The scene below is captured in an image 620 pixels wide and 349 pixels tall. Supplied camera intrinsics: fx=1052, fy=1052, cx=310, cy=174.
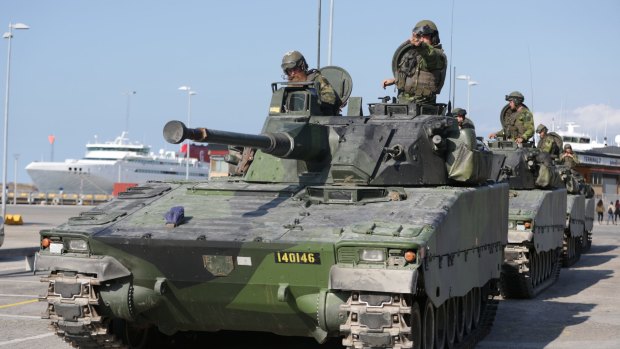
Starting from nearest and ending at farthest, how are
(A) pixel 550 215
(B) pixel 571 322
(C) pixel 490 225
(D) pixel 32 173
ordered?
(C) pixel 490 225, (B) pixel 571 322, (A) pixel 550 215, (D) pixel 32 173

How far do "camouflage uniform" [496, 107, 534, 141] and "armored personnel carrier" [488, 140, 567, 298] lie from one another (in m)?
0.50

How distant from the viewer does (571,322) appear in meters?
16.4

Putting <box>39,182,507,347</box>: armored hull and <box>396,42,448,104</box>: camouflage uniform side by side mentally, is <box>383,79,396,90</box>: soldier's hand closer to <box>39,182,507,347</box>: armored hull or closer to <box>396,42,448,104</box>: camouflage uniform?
<box>396,42,448,104</box>: camouflage uniform

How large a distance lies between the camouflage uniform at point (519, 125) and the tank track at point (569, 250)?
9.29 ft

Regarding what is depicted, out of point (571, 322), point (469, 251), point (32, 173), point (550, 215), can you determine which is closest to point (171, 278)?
point (469, 251)

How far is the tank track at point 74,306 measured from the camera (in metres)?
11.4

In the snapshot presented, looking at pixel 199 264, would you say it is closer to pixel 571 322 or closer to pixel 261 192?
pixel 261 192

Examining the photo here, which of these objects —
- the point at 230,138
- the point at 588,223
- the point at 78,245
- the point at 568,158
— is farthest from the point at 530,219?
the point at 588,223

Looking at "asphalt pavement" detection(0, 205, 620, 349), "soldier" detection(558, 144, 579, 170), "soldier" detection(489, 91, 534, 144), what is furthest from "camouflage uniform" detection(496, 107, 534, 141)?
"soldier" detection(558, 144, 579, 170)

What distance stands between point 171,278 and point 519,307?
9123 mm

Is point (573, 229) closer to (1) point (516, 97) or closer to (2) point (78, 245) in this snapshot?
(1) point (516, 97)

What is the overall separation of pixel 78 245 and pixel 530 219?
424 inches

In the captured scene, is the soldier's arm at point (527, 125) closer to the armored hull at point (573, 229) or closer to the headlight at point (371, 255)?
the armored hull at point (573, 229)

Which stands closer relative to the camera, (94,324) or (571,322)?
(94,324)
